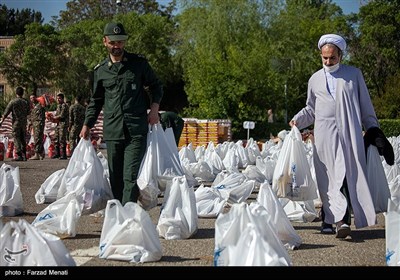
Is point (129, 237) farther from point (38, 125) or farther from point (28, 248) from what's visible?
point (38, 125)

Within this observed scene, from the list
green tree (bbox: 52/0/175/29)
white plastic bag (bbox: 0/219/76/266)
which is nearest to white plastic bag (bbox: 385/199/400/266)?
white plastic bag (bbox: 0/219/76/266)

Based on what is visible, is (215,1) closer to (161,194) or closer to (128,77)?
(161,194)

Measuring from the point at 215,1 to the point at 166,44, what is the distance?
12.5 meters

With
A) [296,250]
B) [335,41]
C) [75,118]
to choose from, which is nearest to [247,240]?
[296,250]

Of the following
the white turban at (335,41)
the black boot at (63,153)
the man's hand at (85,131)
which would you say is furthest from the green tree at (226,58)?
the white turban at (335,41)

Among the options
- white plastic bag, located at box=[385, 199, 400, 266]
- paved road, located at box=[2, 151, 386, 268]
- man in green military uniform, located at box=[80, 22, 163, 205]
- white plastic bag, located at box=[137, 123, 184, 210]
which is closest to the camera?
white plastic bag, located at box=[385, 199, 400, 266]

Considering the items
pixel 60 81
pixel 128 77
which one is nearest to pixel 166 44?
pixel 60 81

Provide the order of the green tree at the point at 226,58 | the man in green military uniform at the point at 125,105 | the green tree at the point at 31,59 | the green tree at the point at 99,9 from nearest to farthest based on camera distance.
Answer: the man in green military uniform at the point at 125,105 → the green tree at the point at 226,58 → the green tree at the point at 31,59 → the green tree at the point at 99,9

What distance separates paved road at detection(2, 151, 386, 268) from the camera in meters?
6.25

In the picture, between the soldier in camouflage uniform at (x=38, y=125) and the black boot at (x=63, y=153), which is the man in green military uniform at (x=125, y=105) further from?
the black boot at (x=63, y=153)

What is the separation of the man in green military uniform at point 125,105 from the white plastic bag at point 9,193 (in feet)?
5.73

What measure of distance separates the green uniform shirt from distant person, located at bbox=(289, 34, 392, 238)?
1.66 metres

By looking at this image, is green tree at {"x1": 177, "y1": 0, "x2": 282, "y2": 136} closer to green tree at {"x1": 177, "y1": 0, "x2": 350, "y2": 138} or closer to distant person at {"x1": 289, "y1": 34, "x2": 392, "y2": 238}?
green tree at {"x1": 177, "y1": 0, "x2": 350, "y2": 138}

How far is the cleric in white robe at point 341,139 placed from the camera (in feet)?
24.9
